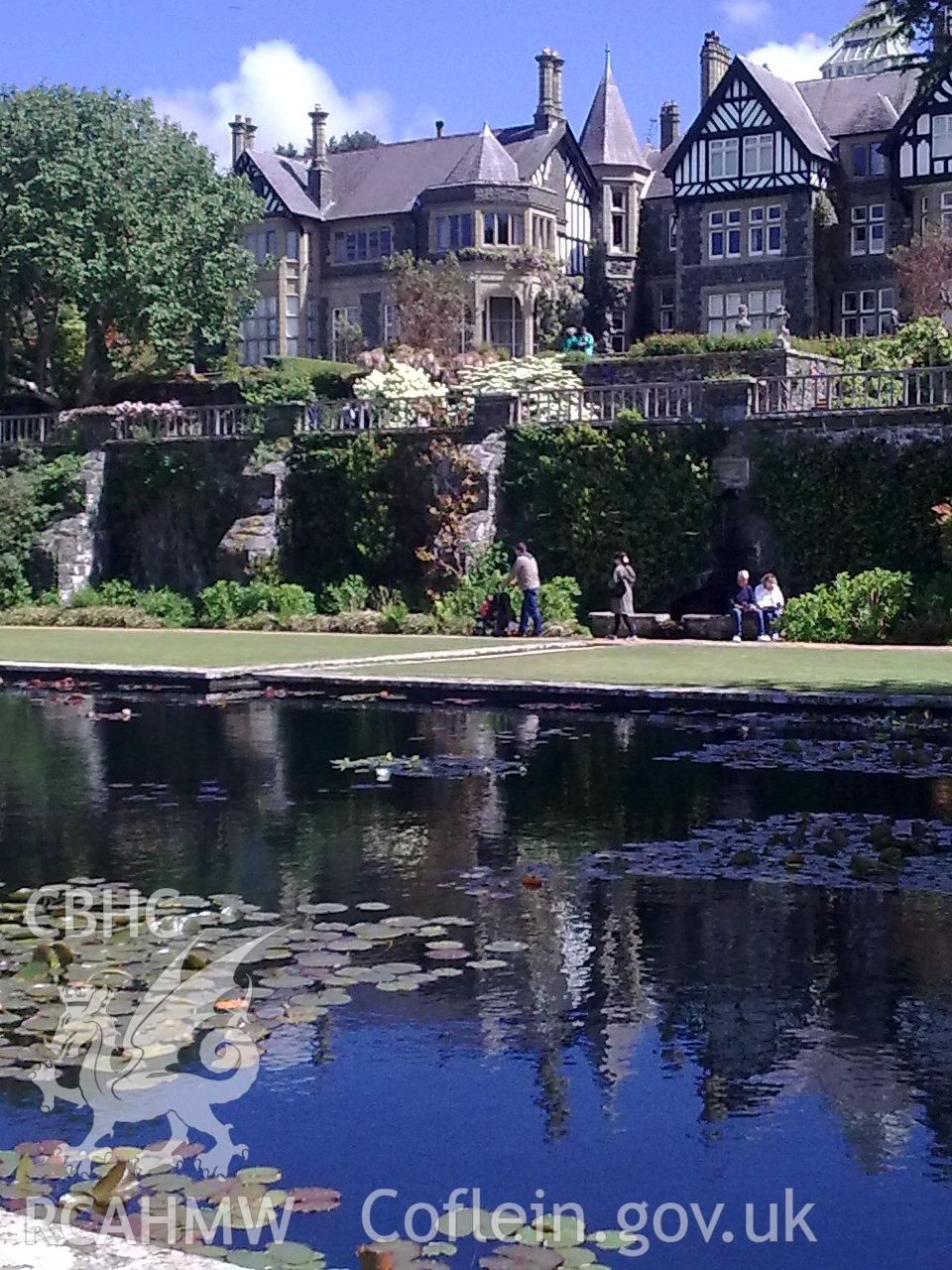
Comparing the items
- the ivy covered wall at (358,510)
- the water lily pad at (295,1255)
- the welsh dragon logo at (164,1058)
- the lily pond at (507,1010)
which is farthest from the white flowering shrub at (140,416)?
the water lily pad at (295,1255)

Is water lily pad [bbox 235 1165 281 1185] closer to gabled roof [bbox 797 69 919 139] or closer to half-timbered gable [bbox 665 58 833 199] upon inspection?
half-timbered gable [bbox 665 58 833 199]

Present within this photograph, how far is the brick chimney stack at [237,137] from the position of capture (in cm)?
7112

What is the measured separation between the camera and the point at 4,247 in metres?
→ 45.4

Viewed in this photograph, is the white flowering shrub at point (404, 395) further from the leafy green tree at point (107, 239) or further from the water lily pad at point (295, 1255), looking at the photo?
the water lily pad at point (295, 1255)

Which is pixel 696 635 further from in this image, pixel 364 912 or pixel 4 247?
pixel 4 247

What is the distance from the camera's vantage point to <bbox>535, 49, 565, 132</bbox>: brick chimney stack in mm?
66250

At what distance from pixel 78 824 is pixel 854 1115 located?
698 cm

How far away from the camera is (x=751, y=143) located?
5944 cm

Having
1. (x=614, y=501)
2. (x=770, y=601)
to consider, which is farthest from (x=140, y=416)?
(x=770, y=601)

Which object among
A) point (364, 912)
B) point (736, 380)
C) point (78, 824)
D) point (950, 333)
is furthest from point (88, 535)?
point (364, 912)

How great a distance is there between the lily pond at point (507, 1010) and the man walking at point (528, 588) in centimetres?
1554

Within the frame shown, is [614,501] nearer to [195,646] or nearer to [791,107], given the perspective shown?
[195,646]

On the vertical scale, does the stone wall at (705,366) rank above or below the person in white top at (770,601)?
above

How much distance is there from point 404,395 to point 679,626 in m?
9.76
